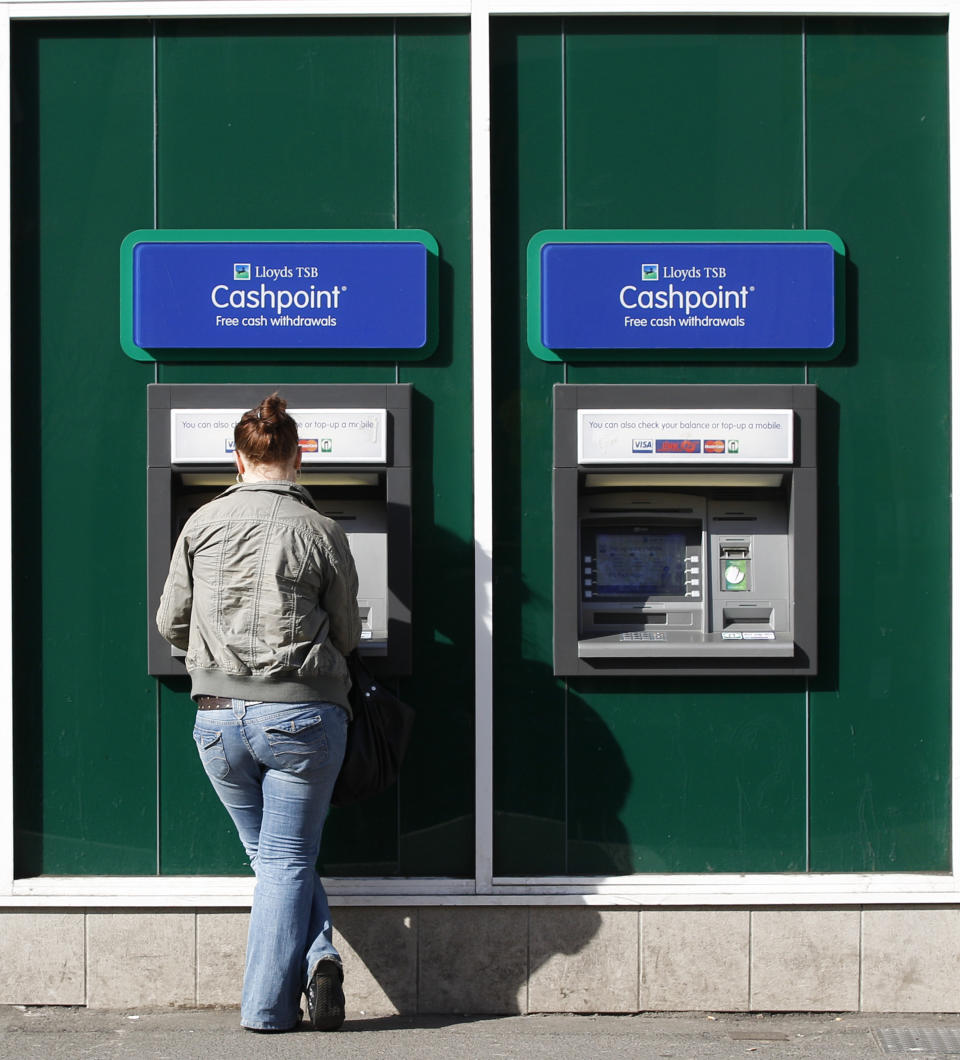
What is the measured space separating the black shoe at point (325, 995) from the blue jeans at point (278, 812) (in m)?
0.03

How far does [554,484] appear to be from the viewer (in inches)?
163

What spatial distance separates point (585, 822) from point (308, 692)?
117cm

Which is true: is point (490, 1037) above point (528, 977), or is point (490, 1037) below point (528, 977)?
below

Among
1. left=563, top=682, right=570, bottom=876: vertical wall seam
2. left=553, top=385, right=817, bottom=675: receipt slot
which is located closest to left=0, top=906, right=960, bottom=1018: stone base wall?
left=563, top=682, right=570, bottom=876: vertical wall seam

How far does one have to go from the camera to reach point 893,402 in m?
4.21

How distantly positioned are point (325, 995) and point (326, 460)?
164 centimetres

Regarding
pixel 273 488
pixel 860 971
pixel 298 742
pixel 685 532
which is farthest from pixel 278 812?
pixel 860 971

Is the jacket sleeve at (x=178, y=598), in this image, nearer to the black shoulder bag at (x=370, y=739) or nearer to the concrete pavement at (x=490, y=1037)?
the black shoulder bag at (x=370, y=739)

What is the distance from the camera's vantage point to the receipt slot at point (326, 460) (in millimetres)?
4062

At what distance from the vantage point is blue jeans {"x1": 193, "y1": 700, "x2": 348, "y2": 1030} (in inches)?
140

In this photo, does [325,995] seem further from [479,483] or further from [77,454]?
[77,454]

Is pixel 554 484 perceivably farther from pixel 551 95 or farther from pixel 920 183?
pixel 920 183

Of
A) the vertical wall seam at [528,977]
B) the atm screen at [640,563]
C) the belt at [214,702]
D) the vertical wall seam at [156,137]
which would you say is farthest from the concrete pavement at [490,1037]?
the atm screen at [640,563]

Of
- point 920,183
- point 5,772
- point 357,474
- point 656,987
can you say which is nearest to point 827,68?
point 920,183
